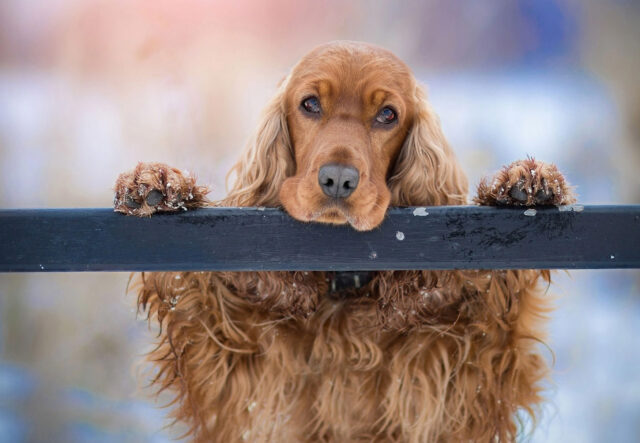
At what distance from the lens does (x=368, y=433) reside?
2672 mm

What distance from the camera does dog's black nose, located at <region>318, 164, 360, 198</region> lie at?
204cm

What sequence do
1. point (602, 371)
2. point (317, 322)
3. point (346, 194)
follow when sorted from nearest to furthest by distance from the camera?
Result: point (346, 194)
point (317, 322)
point (602, 371)

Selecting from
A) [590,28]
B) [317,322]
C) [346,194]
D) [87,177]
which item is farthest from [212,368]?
[590,28]

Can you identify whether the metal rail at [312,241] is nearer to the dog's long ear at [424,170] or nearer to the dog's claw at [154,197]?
the dog's claw at [154,197]

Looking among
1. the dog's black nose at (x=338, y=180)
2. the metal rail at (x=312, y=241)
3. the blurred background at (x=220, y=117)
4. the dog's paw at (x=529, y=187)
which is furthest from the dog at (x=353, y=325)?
the blurred background at (x=220, y=117)

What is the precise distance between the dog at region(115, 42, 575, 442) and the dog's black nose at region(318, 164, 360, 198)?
1.03 ft

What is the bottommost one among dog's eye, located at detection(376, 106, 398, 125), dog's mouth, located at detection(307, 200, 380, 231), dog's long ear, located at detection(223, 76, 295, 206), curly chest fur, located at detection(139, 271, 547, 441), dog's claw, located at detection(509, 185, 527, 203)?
curly chest fur, located at detection(139, 271, 547, 441)

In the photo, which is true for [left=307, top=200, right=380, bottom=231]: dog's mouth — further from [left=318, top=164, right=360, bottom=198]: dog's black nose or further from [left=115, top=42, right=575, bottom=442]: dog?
[left=115, top=42, right=575, bottom=442]: dog

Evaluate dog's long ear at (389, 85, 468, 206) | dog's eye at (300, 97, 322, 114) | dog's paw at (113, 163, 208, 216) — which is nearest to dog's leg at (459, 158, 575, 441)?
dog's long ear at (389, 85, 468, 206)

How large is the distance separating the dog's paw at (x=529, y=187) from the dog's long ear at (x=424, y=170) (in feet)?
2.02

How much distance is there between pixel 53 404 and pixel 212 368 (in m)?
2.87

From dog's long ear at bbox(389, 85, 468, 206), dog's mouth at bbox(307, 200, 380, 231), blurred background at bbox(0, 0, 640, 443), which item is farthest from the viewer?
blurred background at bbox(0, 0, 640, 443)

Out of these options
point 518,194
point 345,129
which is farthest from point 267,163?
point 518,194

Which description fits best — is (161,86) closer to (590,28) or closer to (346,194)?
(590,28)
